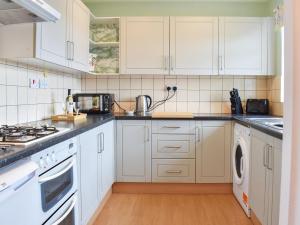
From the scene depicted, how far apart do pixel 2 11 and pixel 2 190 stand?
3.56 feet

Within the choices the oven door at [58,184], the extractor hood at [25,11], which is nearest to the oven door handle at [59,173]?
the oven door at [58,184]

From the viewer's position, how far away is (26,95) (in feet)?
7.46

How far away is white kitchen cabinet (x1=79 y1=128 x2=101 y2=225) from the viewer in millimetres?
1993

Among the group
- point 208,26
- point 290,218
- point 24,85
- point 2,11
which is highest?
point 208,26

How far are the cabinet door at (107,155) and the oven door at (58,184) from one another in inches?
29.9

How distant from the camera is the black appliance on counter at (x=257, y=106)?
3344mm

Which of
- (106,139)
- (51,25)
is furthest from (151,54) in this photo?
(51,25)

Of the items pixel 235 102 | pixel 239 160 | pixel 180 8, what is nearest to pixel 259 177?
pixel 239 160

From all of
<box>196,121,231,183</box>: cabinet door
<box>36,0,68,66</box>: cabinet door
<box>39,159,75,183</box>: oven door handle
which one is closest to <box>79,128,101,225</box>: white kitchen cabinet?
<box>39,159,75,183</box>: oven door handle

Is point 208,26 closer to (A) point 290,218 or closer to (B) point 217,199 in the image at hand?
(B) point 217,199

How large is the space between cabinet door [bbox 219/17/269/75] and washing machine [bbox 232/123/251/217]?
0.78 meters

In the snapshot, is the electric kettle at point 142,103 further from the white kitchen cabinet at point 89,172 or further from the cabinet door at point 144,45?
the white kitchen cabinet at point 89,172

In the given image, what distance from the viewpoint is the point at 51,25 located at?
6.75 ft

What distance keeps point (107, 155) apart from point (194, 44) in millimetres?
1604
